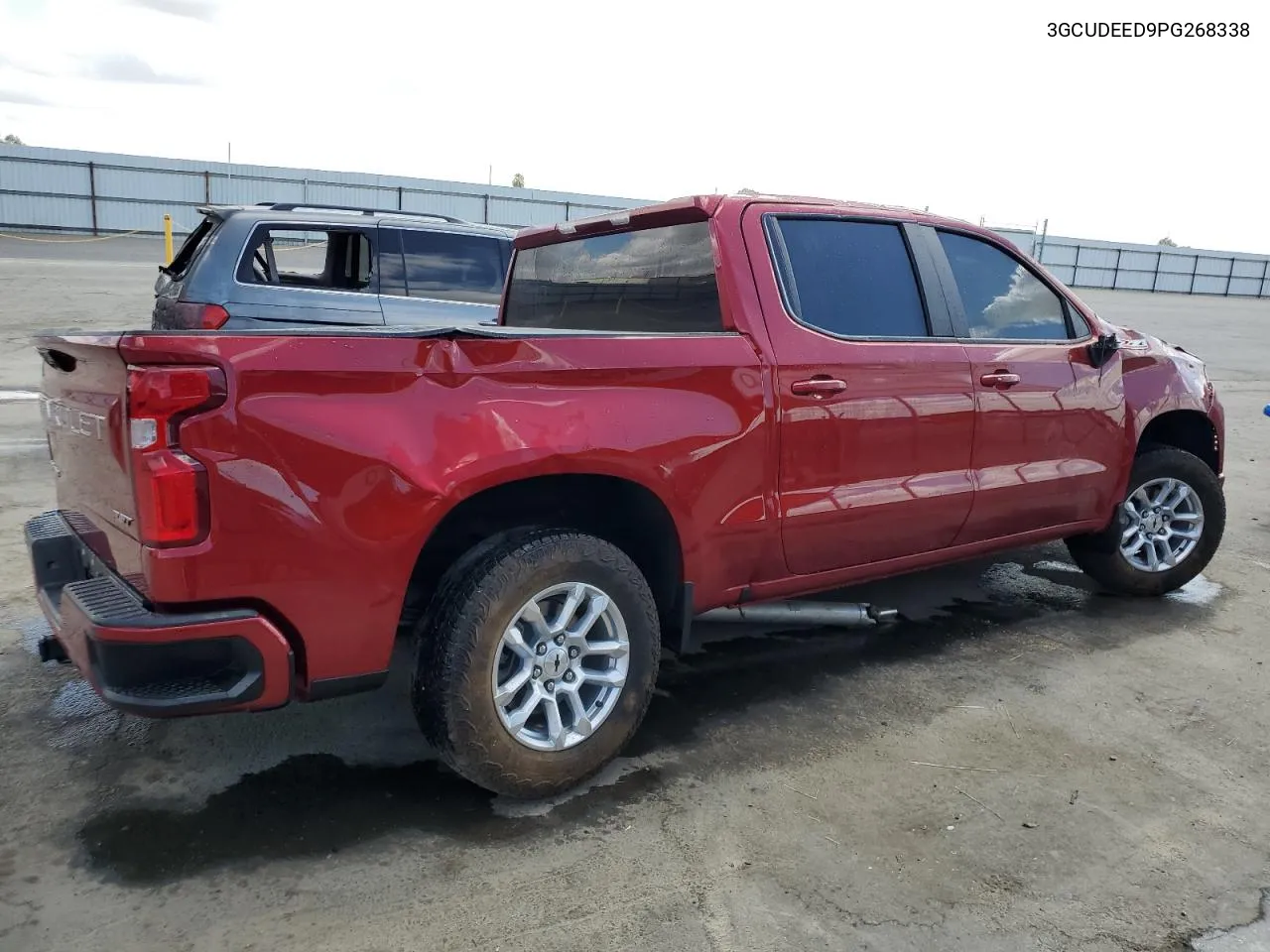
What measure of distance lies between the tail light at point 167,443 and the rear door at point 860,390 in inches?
71.2

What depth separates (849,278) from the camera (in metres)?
3.68

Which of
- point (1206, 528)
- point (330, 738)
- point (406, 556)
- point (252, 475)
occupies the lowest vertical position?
point (330, 738)

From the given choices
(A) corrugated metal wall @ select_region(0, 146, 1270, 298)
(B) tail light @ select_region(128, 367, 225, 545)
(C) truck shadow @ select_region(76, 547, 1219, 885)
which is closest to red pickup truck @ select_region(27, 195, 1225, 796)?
(B) tail light @ select_region(128, 367, 225, 545)

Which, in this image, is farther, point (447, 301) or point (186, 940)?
point (447, 301)

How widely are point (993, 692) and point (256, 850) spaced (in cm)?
268

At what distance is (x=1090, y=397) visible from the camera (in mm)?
4371

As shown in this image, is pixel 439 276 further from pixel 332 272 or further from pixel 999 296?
pixel 999 296

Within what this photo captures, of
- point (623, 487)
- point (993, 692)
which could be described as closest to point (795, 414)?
point (623, 487)

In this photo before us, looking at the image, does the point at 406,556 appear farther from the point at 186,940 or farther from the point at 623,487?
the point at 186,940

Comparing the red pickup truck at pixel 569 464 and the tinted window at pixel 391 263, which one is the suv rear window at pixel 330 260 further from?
the red pickup truck at pixel 569 464

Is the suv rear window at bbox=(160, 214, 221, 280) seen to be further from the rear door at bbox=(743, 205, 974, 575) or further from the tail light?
the tail light

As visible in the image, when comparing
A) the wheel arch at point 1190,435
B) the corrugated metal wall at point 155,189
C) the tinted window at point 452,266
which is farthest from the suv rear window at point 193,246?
the corrugated metal wall at point 155,189

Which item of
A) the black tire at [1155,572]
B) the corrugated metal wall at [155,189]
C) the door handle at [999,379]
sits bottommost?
the black tire at [1155,572]

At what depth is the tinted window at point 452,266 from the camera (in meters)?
7.16
